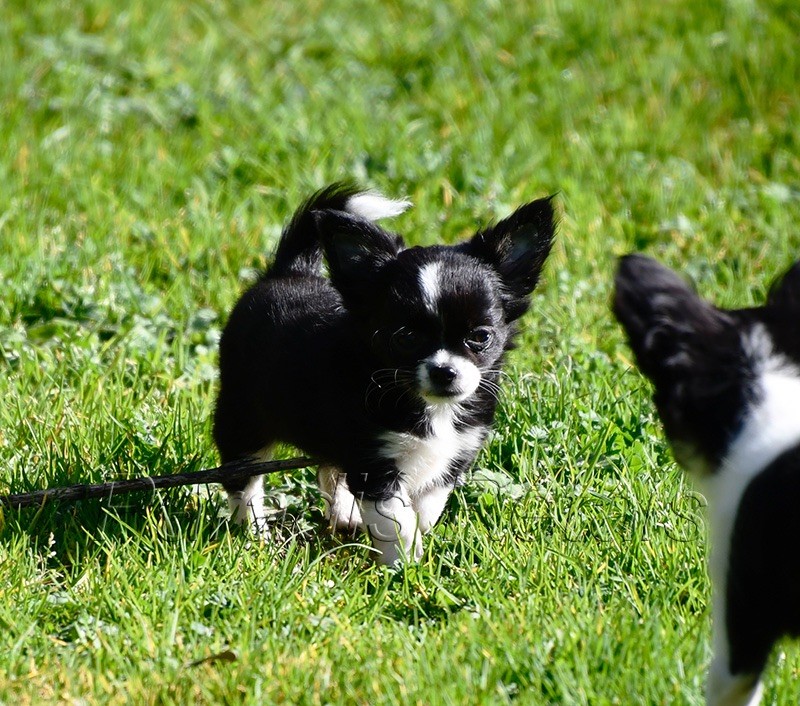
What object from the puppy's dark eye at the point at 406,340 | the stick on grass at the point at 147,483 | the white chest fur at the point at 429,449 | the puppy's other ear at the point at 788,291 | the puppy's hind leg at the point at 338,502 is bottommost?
the puppy's hind leg at the point at 338,502

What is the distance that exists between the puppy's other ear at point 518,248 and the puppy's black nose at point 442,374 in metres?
0.41

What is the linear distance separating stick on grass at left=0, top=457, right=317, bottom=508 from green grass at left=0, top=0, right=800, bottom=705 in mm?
68

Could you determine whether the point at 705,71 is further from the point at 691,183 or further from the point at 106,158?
the point at 106,158

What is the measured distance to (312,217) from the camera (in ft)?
12.7

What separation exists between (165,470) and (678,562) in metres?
1.63

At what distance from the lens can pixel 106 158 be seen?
19.8 ft

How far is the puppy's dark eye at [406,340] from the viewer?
Answer: 11.2 ft

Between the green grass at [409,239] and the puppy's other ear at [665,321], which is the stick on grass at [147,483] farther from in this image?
the puppy's other ear at [665,321]

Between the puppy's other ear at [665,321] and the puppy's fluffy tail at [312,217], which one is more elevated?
the puppy's other ear at [665,321]

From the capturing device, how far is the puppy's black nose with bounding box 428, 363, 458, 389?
3334 mm

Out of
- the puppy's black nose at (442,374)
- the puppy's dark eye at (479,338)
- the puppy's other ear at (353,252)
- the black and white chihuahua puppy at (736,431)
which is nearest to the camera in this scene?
the black and white chihuahua puppy at (736,431)

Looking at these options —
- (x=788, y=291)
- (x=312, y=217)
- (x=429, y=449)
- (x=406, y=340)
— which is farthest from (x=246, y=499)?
(x=788, y=291)

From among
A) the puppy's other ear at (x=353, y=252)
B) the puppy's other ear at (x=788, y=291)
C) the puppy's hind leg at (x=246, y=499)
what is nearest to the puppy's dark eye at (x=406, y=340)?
the puppy's other ear at (x=353, y=252)

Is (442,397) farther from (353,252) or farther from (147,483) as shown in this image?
(147,483)
